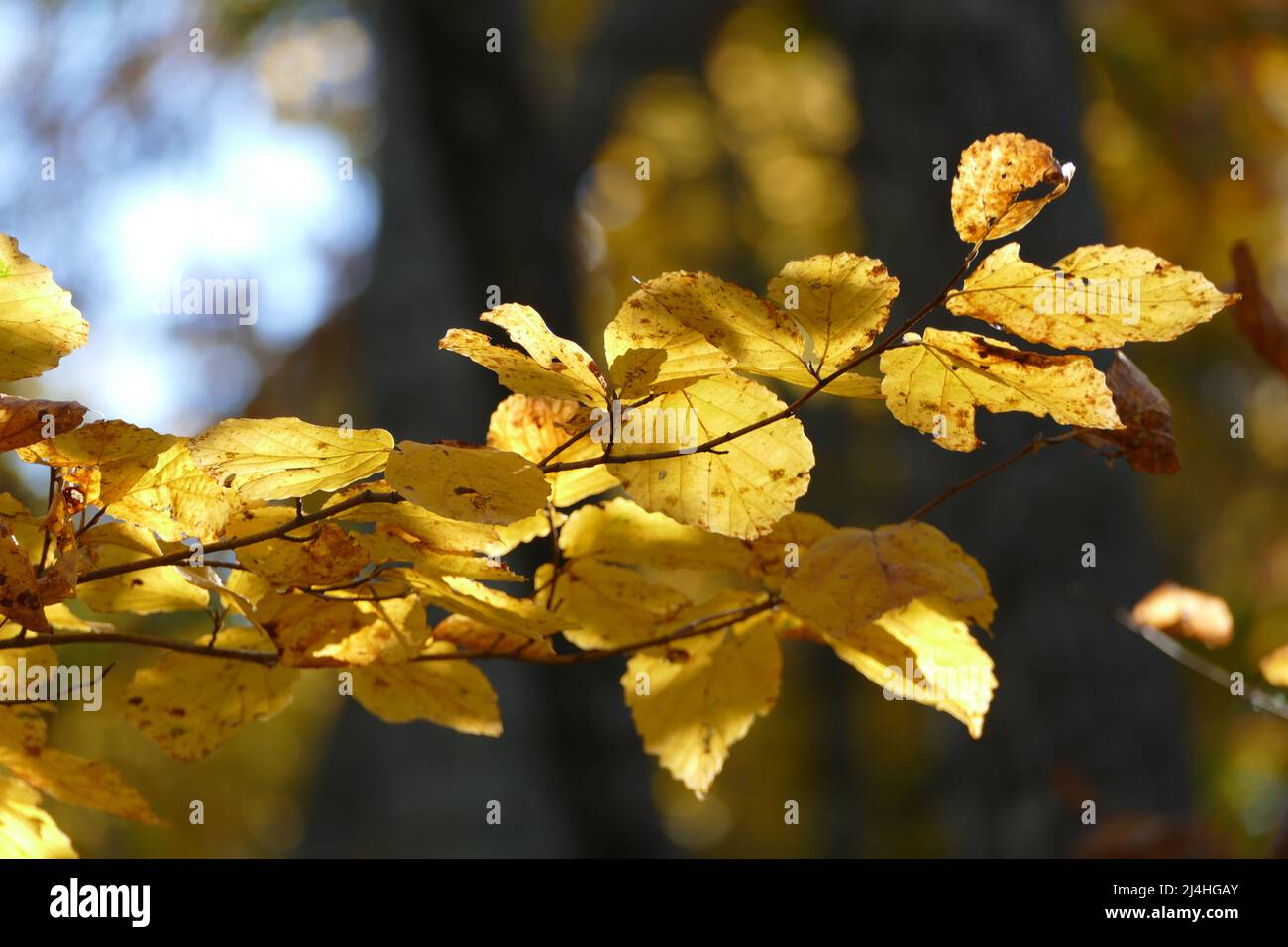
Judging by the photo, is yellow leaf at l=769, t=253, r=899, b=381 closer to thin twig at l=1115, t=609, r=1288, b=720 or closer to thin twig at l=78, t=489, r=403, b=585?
thin twig at l=78, t=489, r=403, b=585

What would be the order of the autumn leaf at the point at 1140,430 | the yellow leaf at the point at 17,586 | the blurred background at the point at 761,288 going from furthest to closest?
1. the blurred background at the point at 761,288
2. the autumn leaf at the point at 1140,430
3. the yellow leaf at the point at 17,586

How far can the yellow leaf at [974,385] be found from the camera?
455 millimetres

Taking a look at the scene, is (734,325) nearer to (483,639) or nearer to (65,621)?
(483,639)

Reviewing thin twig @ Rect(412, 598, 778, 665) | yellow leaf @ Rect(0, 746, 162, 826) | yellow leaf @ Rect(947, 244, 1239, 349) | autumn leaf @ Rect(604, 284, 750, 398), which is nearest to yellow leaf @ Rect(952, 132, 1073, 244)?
yellow leaf @ Rect(947, 244, 1239, 349)

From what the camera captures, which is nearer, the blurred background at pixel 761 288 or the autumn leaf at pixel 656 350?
the autumn leaf at pixel 656 350

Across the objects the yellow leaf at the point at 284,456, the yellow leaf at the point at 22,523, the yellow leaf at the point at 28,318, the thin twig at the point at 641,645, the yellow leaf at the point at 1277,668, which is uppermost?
the yellow leaf at the point at 28,318

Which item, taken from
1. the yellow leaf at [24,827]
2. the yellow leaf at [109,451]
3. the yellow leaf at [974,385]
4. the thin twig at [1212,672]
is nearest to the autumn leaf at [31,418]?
the yellow leaf at [109,451]

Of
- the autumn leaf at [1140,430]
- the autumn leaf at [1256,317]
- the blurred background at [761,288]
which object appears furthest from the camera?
the blurred background at [761,288]

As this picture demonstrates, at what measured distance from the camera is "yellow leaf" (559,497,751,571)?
22.7 inches

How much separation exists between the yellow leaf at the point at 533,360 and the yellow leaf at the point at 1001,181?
0.17 metres

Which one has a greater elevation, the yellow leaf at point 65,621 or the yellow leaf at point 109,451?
the yellow leaf at point 109,451

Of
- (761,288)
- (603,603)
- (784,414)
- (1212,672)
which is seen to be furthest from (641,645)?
(761,288)

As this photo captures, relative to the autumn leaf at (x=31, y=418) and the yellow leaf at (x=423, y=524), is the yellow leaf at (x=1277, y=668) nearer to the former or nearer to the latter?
the yellow leaf at (x=423, y=524)

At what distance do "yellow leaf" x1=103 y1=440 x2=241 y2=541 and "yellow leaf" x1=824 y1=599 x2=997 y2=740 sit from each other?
31 cm
